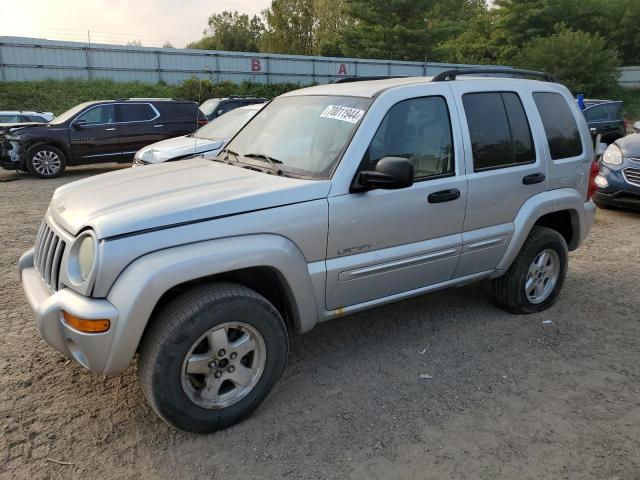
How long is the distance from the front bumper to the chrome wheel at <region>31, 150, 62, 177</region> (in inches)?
403

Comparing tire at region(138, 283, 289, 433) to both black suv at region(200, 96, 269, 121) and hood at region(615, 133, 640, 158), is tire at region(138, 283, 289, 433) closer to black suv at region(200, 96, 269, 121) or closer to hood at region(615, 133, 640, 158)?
hood at region(615, 133, 640, 158)

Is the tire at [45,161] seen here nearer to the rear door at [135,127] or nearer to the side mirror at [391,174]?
the rear door at [135,127]

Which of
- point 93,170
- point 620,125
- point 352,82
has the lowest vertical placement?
point 93,170

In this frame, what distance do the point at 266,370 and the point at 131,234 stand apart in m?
1.06

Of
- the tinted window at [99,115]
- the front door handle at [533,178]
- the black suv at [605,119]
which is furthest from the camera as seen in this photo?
the black suv at [605,119]

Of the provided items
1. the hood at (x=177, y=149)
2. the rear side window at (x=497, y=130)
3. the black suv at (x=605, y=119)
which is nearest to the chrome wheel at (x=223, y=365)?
the rear side window at (x=497, y=130)

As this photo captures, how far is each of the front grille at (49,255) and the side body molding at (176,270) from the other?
51 cm

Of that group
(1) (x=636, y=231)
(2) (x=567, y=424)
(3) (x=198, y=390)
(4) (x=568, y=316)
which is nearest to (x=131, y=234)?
(3) (x=198, y=390)

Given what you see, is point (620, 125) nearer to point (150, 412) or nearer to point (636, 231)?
point (636, 231)

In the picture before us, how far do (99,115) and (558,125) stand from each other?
35.0ft

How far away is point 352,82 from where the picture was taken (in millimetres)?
4059

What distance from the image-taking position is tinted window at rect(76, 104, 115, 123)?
12.0 m

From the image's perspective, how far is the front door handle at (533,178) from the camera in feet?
12.9

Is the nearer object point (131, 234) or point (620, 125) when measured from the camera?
point (131, 234)
